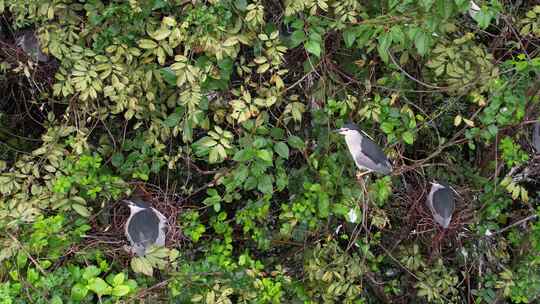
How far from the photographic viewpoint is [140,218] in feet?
8.80

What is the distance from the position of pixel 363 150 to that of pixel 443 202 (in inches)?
24.2

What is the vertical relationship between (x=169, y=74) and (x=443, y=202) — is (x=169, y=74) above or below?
above

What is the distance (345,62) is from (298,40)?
1.95 feet

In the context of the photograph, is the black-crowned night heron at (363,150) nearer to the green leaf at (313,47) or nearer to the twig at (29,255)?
the green leaf at (313,47)

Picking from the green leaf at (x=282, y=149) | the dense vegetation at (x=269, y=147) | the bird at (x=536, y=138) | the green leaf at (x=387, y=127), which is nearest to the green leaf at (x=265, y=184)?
the dense vegetation at (x=269, y=147)

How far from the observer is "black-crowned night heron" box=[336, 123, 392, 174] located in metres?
2.52

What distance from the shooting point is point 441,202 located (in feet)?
9.23

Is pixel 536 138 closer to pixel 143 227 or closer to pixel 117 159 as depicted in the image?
pixel 143 227

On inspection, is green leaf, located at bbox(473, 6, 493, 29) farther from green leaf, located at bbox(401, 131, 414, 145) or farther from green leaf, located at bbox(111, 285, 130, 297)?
green leaf, located at bbox(111, 285, 130, 297)

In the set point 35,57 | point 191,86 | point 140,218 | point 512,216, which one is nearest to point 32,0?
point 35,57

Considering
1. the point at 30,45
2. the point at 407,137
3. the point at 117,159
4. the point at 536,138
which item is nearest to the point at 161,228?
the point at 117,159

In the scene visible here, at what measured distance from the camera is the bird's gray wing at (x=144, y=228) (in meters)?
2.65

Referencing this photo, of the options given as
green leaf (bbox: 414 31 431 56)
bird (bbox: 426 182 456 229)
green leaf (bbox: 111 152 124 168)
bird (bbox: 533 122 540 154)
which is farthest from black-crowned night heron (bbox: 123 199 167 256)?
bird (bbox: 533 122 540 154)

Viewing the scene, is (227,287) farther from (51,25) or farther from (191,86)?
(51,25)
